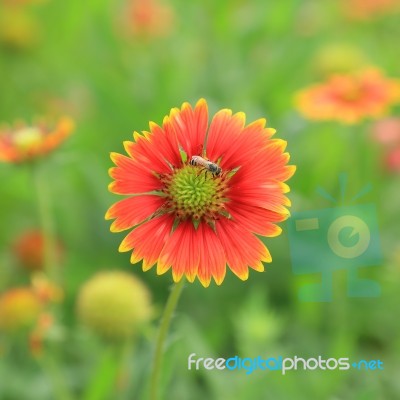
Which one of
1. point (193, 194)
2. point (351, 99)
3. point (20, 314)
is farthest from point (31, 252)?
point (193, 194)

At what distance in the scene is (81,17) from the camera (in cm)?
225

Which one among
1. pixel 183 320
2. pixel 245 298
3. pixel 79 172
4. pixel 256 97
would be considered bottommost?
pixel 183 320

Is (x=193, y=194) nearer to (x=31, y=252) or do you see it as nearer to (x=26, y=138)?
(x=26, y=138)

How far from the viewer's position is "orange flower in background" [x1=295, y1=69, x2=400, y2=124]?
3.51ft

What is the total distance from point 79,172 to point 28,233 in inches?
9.5

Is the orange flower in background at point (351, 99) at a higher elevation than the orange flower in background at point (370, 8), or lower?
lower

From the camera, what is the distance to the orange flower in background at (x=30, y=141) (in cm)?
87

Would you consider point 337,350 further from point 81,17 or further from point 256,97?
point 81,17

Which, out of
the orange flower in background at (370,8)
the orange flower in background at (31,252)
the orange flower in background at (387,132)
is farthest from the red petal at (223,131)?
the orange flower in background at (370,8)

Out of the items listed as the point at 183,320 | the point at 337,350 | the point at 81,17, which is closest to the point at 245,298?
the point at 183,320

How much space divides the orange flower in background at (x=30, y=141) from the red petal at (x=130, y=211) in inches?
13.4

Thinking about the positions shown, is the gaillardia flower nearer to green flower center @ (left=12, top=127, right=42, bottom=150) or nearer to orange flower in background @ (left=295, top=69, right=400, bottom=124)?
green flower center @ (left=12, top=127, right=42, bottom=150)

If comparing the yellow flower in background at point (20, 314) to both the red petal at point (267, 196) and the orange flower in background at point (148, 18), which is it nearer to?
the red petal at point (267, 196)

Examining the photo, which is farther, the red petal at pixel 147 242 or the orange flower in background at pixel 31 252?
the orange flower in background at pixel 31 252
